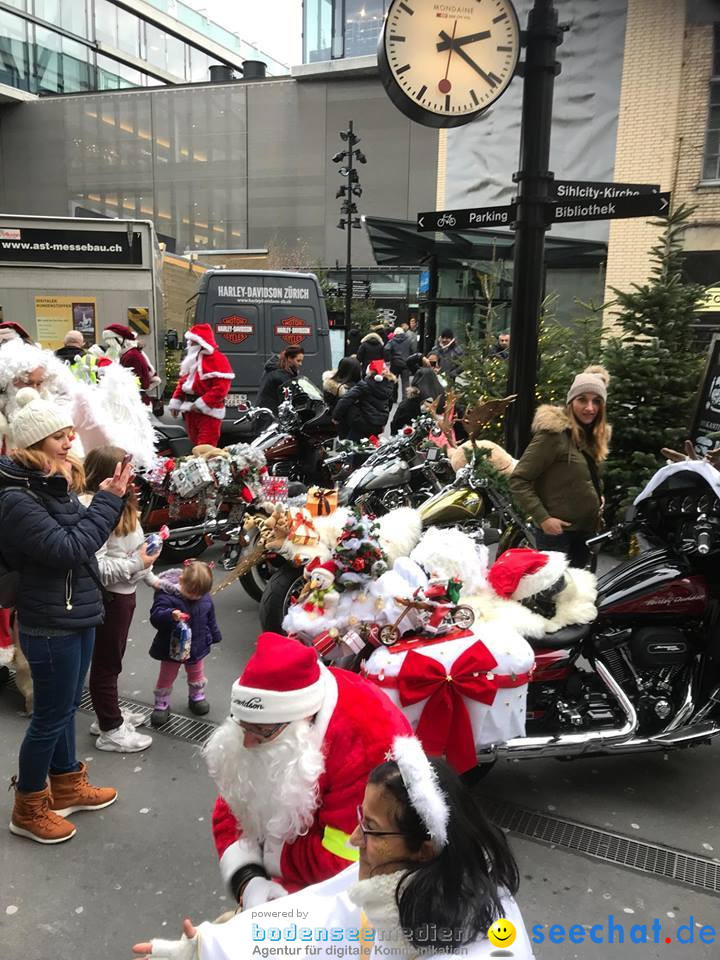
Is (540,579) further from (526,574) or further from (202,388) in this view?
(202,388)

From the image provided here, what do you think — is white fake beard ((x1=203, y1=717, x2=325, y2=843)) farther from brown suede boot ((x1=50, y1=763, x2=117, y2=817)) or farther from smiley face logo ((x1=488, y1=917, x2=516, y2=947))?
brown suede boot ((x1=50, y1=763, x2=117, y2=817))

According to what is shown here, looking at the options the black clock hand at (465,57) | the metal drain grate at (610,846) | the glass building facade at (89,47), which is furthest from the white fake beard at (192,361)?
the glass building facade at (89,47)

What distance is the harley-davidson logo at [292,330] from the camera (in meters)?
11.6

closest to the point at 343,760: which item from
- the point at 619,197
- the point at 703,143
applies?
the point at 619,197

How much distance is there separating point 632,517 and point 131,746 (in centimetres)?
288

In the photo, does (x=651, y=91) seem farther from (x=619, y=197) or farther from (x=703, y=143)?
(x=619, y=197)

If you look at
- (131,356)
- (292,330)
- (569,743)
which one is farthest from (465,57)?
(292,330)

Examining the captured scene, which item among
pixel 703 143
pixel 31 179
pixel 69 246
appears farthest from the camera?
pixel 31 179

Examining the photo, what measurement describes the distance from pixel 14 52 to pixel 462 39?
4483 cm

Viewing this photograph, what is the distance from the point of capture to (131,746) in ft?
12.7

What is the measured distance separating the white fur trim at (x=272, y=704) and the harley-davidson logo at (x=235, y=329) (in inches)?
393

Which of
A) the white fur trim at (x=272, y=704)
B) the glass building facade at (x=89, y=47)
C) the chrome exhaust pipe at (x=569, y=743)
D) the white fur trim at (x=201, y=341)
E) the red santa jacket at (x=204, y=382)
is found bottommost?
the chrome exhaust pipe at (x=569, y=743)

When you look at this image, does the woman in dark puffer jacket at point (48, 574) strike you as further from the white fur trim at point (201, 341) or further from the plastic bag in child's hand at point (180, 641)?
the white fur trim at point (201, 341)

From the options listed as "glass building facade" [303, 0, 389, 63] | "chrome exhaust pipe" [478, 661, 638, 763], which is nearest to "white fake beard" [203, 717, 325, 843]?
"chrome exhaust pipe" [478, 661, 638, 763]
